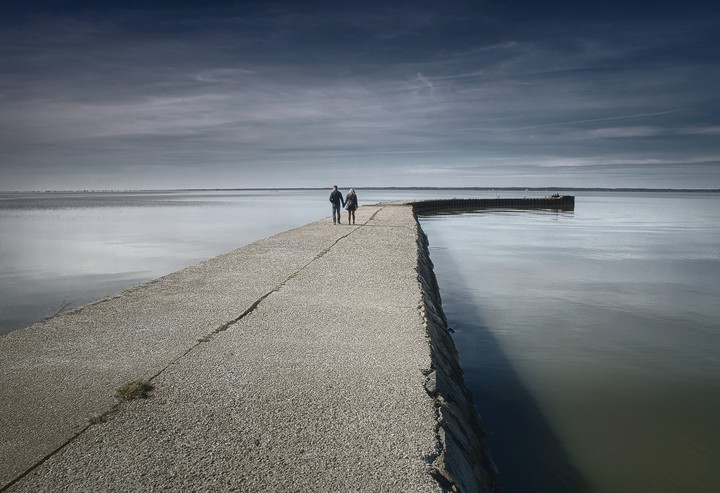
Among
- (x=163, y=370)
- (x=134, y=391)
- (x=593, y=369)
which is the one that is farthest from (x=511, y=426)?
(x=134, y=391)

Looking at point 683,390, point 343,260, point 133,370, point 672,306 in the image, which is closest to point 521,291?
point 672,306

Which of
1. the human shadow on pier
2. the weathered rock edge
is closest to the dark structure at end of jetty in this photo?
the human shadow on pier

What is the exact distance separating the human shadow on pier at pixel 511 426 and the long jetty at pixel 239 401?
15.1 inches

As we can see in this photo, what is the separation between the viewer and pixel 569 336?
977 centimetres

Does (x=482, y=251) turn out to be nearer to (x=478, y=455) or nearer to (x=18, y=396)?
(x=478, y=455)

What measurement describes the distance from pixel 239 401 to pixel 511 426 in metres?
3.53

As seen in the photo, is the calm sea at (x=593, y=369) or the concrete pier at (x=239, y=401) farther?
the calm sea at (x=593, y=369)

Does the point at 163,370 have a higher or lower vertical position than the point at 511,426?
higher

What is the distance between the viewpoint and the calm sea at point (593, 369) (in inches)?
208

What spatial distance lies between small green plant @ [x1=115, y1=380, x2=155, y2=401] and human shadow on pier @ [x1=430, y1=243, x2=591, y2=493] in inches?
135

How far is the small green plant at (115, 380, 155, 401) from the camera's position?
14.1ft

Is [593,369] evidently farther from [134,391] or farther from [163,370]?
[134,391]

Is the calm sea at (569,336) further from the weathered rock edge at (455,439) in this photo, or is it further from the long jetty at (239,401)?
the long jetty at (239,401)

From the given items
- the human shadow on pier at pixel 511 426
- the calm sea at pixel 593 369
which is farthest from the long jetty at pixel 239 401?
the calm sea at pixel 593 369
